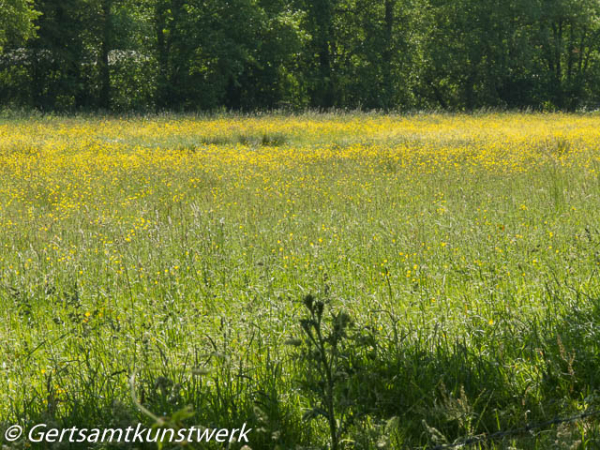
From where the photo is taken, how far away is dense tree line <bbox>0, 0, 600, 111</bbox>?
32531mm

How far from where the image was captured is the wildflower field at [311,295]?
3021mm

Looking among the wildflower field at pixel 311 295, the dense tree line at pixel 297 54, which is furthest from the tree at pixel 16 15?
the wildflower field at pixel 311 295

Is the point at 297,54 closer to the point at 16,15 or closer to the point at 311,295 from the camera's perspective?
the point at 16,15

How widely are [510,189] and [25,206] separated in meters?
7.62

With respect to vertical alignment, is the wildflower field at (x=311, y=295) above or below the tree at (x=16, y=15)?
below

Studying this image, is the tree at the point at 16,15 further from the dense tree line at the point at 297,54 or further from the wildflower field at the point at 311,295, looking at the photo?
the wildflower field at the point at 311,295

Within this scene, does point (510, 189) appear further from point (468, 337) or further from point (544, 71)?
point (544, 71)

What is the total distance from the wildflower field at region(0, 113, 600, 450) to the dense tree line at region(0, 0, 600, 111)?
20504mm

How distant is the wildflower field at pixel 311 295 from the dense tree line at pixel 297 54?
2050 centimetres

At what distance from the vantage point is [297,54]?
37.2m

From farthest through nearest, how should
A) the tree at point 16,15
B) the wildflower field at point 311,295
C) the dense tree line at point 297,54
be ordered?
the dense tree line at point 297,54
the tree at point 16,15
the wildflower field at point 311,295

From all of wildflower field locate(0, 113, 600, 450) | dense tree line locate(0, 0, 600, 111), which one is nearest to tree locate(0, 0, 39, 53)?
dense tree line locate(0, 0, 600, 111)

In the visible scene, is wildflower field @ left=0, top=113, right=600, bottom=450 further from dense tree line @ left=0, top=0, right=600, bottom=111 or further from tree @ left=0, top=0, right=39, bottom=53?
dense tree line @ left=0, top=0, right=600, bottom=111

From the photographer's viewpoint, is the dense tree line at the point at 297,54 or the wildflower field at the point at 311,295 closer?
the wildflower field at the point at 311,295
